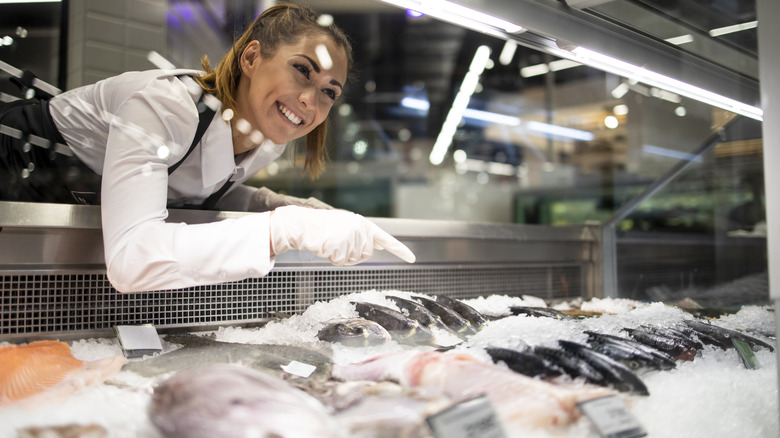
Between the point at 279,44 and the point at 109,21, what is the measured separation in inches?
70.3

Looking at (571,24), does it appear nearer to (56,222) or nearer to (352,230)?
(352,230)

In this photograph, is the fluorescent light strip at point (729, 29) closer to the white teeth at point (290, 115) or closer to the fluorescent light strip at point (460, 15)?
the fluorescent light strip at point (460, 15)

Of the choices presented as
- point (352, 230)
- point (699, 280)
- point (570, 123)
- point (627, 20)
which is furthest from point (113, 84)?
point (570, 123)

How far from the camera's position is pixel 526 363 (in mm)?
1085

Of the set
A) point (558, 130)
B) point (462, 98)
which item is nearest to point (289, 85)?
point (462, 98)

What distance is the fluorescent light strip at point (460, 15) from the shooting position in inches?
54.8

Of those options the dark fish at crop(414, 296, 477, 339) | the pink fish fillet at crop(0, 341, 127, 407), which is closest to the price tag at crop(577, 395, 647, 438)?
the dark fish at crop(414, 296, 477, 339)

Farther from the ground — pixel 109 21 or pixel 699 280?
pixel 109 21

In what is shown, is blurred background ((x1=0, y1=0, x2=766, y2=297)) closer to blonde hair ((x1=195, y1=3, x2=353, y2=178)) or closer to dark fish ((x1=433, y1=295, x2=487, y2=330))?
blonde hair ((x1=195, y1=3, x2=353, y2=178))

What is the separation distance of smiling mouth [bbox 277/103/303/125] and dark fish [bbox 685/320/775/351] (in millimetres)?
1334

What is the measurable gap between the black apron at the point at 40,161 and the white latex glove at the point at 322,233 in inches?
19.4

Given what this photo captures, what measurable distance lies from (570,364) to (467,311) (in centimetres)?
63

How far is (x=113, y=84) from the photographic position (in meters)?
1.57

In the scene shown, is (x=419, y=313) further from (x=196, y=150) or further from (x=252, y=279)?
(x=196, y=150)
